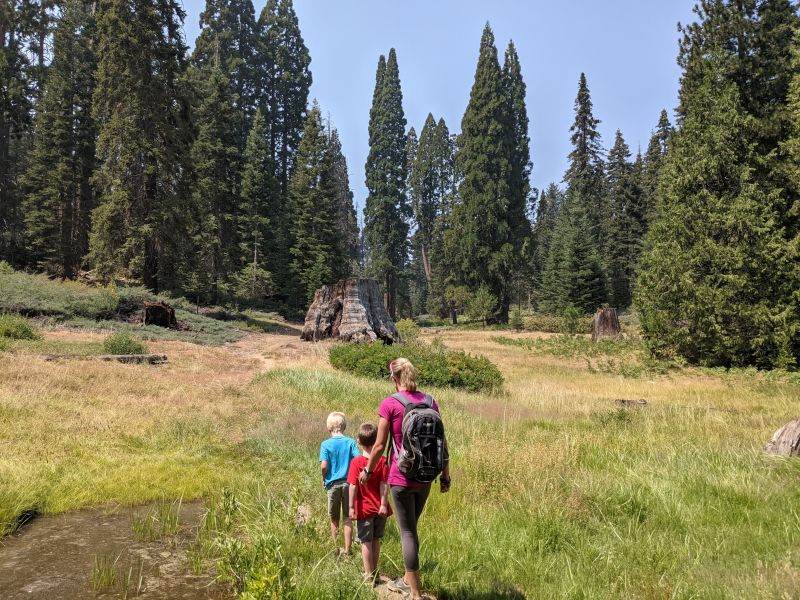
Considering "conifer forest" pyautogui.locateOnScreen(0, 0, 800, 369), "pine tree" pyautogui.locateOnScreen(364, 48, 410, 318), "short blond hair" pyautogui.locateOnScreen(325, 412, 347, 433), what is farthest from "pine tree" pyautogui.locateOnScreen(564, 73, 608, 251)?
"short blond hair" pyautogui.locateOnScreen(325, 412, 347, 433)

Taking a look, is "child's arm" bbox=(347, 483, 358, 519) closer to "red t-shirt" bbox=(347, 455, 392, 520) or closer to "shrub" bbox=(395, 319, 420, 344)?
"red t-shirt" bbox=(347, 455, 392, 520)

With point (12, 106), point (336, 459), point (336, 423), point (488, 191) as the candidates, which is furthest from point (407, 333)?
point (12, 106)

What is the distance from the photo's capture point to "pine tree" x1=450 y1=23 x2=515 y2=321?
4166 cm

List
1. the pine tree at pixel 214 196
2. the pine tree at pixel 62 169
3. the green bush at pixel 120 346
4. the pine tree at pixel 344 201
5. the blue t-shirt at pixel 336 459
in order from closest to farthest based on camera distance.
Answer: the blue t-shirt at pixel 336 459
the green bush at pixel 120 346
the pine tree at pixel 62 169
the pine tree at pixel 214 196
the pine tree at pixel 344 201

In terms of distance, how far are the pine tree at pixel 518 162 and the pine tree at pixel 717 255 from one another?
2089cm

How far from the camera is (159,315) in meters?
21.9

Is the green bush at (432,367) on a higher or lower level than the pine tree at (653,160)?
lower

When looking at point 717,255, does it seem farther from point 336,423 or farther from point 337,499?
point 337,499

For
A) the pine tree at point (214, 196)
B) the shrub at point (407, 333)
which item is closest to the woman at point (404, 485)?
the shrub at point (407, 333)

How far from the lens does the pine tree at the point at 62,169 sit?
32500 millimetres

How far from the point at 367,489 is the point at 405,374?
1033 mm

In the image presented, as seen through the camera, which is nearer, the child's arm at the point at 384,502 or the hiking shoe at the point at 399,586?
the hiking shoe at the point at 399,586

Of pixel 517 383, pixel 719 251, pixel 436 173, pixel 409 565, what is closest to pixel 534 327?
pixel 719 251

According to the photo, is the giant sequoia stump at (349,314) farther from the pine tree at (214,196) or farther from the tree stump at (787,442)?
the tree stump at (787,442)
